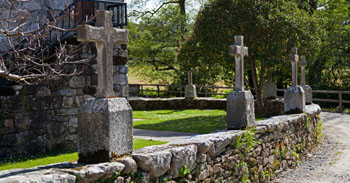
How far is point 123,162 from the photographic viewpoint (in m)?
4.28

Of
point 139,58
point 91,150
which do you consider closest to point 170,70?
point 139,58

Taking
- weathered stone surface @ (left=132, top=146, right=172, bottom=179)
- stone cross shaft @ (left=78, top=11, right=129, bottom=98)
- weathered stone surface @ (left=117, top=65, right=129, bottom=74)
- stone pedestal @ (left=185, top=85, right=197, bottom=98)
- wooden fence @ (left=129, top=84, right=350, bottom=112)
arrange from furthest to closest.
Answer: stone pedestal @ (left=185, top=85, right=197, bottom=98)
wooden fence @ (left=129, top=84, right=350, bottom=112)
weathered stone surface @ (left=117, top=65, right=129, bottom=74)
weathered stone surface @ (left=132, top=146, right=172, bottom=179)
stone cross shaft @ (left=78, top=11, right=129, bottom=98)

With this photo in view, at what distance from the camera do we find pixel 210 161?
5875 mm

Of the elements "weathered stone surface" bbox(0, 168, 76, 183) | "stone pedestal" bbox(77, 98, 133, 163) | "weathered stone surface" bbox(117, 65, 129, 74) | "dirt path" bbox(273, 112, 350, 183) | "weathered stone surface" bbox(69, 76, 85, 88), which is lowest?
"dirt path" bbox(273, 112, 350, 183)

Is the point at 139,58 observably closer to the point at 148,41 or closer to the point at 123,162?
the point at 148,41

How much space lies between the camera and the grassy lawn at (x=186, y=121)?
13.3m

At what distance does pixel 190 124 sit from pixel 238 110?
7.46 meters

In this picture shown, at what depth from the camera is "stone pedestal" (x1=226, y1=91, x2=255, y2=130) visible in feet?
23.4

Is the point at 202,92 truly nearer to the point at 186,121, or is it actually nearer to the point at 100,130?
the point at 186,121

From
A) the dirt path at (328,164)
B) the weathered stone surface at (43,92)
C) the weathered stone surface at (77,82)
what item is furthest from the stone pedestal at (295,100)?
the weathered stone surface at (43,92)

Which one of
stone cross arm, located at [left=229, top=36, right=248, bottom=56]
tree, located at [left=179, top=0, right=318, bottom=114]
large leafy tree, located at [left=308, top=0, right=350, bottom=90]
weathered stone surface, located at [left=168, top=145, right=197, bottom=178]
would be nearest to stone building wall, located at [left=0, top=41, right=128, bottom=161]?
stone cross arm, located at [left=229, top=36, right=248, bottom=56]

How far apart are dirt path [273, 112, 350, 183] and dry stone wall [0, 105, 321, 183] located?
0.81 ft

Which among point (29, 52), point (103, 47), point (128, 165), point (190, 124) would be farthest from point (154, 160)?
point (190, 124)

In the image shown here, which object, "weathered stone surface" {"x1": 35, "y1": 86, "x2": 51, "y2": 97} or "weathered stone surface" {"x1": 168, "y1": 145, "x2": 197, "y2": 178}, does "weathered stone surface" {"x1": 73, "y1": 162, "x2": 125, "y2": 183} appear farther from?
"weathered stone surface" {"x1": 35, "y1": 86, "x2": 51, "y2": 97}
